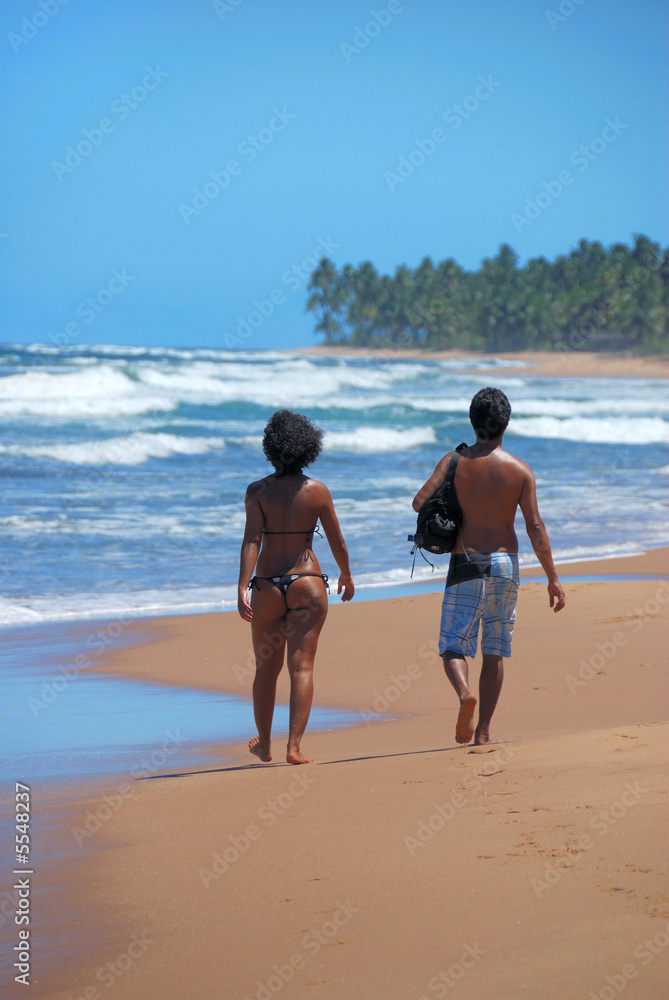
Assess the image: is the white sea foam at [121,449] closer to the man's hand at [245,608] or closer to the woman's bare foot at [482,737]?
the man's hand at [245,608]

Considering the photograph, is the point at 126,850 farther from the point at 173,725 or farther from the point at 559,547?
the point at 559,547

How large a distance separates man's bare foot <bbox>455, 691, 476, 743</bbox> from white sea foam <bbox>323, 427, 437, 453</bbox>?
20.7m

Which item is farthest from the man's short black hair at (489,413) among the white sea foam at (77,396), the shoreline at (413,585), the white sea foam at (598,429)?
the white sea foam at (77,396)

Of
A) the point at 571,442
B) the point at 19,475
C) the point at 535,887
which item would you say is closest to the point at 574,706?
the point at 535,887

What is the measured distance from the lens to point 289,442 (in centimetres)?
464

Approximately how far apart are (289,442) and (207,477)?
14495 millimetres

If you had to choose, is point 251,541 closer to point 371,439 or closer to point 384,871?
point 384,871

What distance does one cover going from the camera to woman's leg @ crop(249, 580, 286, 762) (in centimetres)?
466

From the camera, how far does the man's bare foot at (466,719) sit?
4.47 meters

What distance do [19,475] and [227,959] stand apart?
16.7 metres

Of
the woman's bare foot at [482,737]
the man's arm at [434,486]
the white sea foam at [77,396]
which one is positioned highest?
the white sea foam at [77,396]

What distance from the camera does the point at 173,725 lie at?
5641mm

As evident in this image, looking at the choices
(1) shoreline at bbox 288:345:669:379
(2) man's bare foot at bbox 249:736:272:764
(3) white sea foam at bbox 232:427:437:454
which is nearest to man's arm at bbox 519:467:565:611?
(2) man's bare foot at bbox 249:736:272:764

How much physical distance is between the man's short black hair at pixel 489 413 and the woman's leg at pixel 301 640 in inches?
38.7
